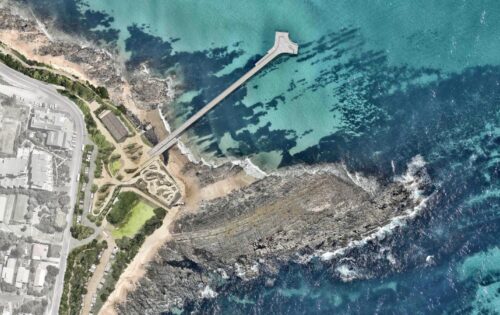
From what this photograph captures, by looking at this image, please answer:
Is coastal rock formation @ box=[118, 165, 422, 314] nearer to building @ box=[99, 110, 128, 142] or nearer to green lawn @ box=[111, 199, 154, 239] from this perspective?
green lawn @ box=[111, 199, 154, 239]

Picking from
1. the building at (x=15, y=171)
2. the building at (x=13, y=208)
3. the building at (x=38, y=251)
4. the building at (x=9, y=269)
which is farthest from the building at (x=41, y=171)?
the building at (x=9, y=269)

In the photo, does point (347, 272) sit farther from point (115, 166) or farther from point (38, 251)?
point (38, 251)

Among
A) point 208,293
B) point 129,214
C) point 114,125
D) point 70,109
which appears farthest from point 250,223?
point 70,109

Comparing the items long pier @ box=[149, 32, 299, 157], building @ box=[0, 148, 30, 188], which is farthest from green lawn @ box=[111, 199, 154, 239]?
building @ box=[0, 148, 30, 188]

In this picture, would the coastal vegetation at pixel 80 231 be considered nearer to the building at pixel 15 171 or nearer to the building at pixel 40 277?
the building at pixel 40 277

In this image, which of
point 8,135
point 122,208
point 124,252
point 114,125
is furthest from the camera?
point 114,125

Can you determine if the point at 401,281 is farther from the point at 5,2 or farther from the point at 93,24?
the point at 5,2

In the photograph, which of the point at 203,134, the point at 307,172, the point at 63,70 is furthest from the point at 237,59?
the point at 63,70
